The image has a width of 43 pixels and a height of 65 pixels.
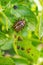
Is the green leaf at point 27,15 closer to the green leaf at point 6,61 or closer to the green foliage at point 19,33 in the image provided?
the green foliage at point 19,33

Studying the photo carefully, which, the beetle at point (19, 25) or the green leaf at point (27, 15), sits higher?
the green leaf at point (27, 15)

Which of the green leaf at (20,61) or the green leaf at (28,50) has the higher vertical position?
the green leaf at (28,50)

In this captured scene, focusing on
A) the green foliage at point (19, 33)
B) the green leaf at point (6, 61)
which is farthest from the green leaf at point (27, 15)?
the green leaf at point (6, 61)

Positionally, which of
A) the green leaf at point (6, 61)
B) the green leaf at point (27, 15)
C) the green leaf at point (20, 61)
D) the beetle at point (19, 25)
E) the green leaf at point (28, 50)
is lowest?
the green leaf at point (6, 61)

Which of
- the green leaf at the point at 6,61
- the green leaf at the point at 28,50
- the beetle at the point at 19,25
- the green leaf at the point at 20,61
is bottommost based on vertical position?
the green leaf at the point at 6,61

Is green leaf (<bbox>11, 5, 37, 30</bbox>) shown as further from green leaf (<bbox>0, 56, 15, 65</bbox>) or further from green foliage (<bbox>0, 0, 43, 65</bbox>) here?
green leaf (<bbox>0, 56, 15, 65</bbox>)

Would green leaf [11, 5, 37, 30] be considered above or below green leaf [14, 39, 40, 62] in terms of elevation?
above

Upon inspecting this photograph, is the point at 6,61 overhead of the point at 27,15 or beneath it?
beneath

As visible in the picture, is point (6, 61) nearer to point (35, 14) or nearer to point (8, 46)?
point (8, 46)

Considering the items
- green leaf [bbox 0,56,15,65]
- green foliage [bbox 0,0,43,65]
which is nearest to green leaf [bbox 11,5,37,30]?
green foliage [bbox 0,0,43,65]

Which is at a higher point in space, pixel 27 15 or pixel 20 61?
pixel 27 15

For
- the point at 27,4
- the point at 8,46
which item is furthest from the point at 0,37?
the point at 27,4

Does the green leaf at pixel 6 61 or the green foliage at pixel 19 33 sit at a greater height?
the green foliage at pixel 19 33
